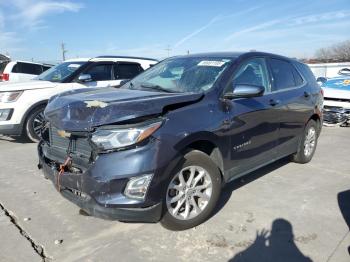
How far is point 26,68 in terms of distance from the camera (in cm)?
1580

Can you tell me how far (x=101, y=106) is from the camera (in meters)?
3.37

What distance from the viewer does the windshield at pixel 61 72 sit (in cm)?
848

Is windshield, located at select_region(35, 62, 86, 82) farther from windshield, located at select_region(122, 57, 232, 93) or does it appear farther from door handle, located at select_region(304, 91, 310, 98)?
door handle, located at select_region(304, 91, 310, 98)

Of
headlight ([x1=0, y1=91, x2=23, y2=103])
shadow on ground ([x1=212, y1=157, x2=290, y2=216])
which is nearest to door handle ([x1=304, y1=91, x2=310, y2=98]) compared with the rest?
shadow on ground ([x1=212, y1=157, x2=290, y2=216])

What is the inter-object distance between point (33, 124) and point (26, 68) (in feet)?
29.7

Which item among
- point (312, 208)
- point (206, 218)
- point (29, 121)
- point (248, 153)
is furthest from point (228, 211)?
point (29, 121)

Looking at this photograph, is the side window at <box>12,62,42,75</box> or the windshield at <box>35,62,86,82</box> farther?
the side window at <box>12,62,42,75</box>

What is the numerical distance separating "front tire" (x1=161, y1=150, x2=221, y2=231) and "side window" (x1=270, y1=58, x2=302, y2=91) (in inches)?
70.4

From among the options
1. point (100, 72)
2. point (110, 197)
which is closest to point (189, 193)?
point (110, 197)

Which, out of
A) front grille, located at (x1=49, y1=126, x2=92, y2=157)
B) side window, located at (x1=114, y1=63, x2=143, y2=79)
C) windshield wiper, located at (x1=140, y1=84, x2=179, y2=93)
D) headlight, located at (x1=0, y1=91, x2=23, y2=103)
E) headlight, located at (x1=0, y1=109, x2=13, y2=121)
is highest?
side window, located at (x1=114, y1=63, x2=143, y2=79)

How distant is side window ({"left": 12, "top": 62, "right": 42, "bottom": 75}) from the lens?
607 inches

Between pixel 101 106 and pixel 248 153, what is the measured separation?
1.85 m

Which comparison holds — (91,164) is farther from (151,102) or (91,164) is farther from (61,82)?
(61,82)

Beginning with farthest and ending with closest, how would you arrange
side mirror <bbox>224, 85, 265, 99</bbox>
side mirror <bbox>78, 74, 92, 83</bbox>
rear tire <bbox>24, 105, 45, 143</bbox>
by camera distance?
1. side mirror <bbox>78, 74, 92, 83</bbox>
2. rear tire <bbox>24, 105, 45, 143</bbox>
3. side mirror <bbox>224, 85, 265, 99</bbox>
